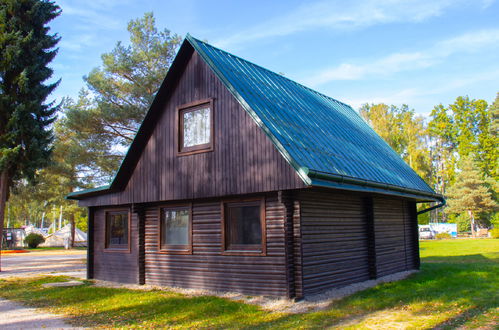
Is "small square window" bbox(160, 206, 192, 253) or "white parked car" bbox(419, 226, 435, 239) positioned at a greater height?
"small square window" bbox(160, 206, 192, 253)

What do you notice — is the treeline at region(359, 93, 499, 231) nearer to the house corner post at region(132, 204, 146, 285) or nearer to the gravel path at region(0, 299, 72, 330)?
the house corner post at region(132, 204, 146, 285)

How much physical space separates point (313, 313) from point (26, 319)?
592 cm

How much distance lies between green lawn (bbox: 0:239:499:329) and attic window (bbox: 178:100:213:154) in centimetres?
388

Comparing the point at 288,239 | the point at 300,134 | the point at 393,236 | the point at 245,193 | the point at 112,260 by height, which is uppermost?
the point at 300,134

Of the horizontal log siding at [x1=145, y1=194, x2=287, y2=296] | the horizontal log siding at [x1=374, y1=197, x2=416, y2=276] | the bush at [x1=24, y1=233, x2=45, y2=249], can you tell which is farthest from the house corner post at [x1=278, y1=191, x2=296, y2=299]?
the bush at [x1=24, y1=233, x2=45, y2=249]

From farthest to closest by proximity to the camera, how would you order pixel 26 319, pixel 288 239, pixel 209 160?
1. pixel 209 160
2. pixel 288 239
3. pixel 26 319

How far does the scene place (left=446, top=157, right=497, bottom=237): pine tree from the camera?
4666cm

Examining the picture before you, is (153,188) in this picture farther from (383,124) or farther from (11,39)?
(383,124)

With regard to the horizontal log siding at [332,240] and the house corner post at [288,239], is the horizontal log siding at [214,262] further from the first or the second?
the horizontal log siding at [332,240]

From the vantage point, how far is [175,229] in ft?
40.5

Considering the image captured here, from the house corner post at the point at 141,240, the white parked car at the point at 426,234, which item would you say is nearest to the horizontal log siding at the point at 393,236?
the house corner post at the point at 141,240

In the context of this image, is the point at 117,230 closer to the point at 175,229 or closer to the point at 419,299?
the point at 175,229

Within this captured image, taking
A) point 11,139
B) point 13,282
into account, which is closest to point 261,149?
point 13,282

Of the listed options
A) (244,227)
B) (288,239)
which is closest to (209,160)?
(244,227)
